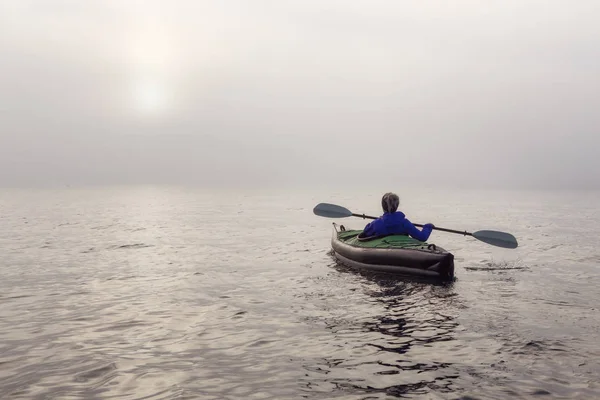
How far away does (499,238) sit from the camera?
Answer: 1499cm

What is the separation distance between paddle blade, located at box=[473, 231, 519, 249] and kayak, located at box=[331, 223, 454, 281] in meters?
2.29

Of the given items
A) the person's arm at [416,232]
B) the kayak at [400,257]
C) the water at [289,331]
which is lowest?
the water at [289,331]

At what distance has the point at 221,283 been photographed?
1357cm

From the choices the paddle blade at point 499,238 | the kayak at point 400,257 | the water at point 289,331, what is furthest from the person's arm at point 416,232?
the paddle blade at point 499,238

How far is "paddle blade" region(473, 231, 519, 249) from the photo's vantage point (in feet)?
48.9

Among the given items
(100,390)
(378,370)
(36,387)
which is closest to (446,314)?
(378,370)

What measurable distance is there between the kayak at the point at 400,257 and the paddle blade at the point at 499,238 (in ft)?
7.52

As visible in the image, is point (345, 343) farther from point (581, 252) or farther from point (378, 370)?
point (581, 252)

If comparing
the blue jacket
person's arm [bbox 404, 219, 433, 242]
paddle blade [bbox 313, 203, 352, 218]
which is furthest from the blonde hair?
paddle blade [bbox 313, 203, 352, 218]

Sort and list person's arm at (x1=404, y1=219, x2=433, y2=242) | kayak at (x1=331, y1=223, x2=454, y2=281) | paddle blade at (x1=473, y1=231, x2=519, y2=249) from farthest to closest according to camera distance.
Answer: paddle blade at (x1=473, y1=231, x2=519, y2=249)
person's arm at (x1=404, y1=219, x2=433, y2=242)
kayak at (x1=331, y1=223, x2=454, y2=281)

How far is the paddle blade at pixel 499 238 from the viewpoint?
1489cm

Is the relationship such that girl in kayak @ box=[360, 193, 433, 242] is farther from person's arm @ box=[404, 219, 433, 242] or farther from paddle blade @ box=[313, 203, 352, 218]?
paddle blade @ box=[313, 203, 352, 218]

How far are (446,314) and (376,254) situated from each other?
14.0 feet

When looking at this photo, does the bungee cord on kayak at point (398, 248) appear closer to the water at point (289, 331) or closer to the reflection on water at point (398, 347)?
the water at point (289, 331)
